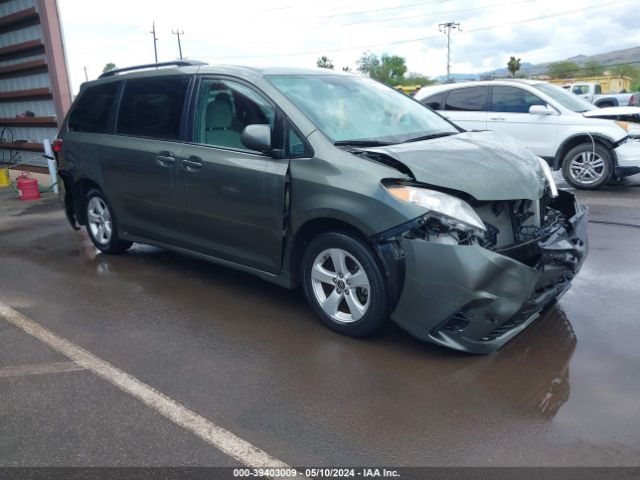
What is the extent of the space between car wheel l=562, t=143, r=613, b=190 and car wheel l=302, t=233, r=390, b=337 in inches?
251

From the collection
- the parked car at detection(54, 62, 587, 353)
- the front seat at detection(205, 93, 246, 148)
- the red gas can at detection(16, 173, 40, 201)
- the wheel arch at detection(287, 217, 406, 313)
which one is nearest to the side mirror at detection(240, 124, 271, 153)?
the parked car at detection(54, 62, 587, 353)

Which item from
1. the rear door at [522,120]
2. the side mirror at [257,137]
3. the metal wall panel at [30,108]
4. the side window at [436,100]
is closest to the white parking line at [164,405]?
the side mirror at [257,137]

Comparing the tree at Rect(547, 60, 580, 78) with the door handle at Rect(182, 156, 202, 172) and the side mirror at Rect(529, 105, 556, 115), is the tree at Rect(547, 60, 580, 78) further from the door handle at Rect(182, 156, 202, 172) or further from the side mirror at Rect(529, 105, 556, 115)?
the door handle at Rect(182, 156, 202, 172)

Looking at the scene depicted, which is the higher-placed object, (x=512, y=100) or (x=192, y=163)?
(x=512, y=100)

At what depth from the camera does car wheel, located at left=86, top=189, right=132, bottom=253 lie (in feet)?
18.7

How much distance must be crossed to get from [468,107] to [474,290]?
6999 millimetres

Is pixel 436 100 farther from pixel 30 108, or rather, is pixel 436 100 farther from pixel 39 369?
pixel 30 108

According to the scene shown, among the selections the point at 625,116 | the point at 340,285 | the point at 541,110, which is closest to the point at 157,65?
the point at 340,285

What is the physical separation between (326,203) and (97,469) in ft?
6.46

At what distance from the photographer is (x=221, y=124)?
4.46m

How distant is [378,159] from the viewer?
11.8 feet

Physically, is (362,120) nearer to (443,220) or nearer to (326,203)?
(326,203)

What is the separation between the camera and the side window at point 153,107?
473 centimetres

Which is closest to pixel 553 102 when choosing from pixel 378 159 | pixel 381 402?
pixel 378 159
